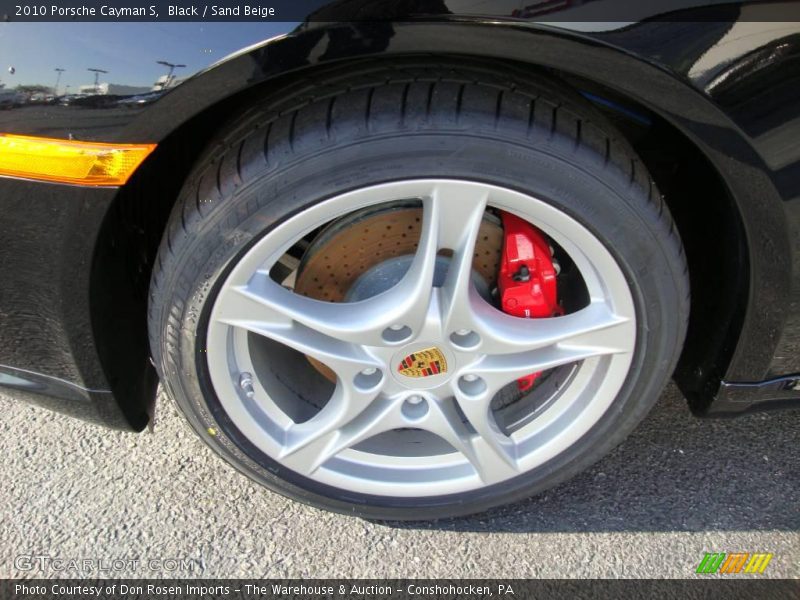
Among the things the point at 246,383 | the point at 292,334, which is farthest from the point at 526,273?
the point at 246,383

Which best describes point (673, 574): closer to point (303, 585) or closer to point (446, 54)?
point (303, 585)

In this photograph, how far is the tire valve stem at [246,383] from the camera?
64.2 inches

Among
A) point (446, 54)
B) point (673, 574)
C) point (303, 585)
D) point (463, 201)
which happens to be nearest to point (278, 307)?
point (463, 201)

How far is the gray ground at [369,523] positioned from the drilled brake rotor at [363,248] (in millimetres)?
664

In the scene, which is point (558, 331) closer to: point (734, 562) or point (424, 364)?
point (424, 364)

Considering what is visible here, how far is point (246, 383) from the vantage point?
5.37ft

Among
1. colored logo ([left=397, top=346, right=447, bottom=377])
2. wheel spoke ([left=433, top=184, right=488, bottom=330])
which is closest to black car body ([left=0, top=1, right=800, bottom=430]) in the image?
wheel spoke ([left=433, top=184, right=488, bottom=330])

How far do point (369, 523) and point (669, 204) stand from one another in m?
1.17

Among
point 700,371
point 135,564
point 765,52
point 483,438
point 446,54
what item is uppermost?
point 765,52

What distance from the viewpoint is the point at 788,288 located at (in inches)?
58.1

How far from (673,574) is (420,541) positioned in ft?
2.16

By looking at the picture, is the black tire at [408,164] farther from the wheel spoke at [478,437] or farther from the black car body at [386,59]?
the wheel spoke at [478,437]

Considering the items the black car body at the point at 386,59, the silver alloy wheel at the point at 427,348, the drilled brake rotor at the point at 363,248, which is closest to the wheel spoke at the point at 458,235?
the silver alloy wheel at the point at 427,348

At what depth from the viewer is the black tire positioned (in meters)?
1.31
